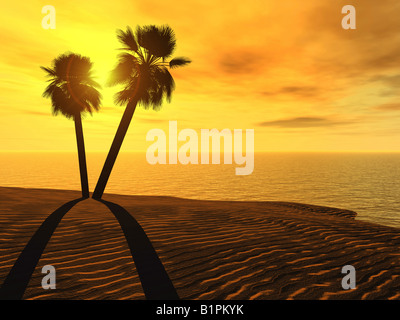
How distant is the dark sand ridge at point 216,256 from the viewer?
16.5 ft

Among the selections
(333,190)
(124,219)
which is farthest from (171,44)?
(333,190)

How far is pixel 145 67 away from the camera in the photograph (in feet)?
56.5

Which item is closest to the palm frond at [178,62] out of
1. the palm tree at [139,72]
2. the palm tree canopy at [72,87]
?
the palm tree at [139,72]

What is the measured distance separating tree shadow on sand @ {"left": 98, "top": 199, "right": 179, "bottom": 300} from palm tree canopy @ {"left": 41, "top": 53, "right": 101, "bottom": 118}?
1580 centimetres

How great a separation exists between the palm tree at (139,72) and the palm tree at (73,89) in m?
5.38

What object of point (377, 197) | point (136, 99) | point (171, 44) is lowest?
point (377, 197)

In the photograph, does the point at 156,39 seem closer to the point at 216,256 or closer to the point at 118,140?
the point at 118,140

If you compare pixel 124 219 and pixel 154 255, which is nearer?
pixel 154 255

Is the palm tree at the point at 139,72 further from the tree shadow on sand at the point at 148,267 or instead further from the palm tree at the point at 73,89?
the tree shadow on sand at the point at 148,267

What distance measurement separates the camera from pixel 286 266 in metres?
6.09

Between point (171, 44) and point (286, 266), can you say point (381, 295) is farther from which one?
point (171, 44)

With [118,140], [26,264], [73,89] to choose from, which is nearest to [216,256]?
[26,264]

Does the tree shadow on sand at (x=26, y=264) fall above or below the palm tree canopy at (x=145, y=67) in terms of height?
below
